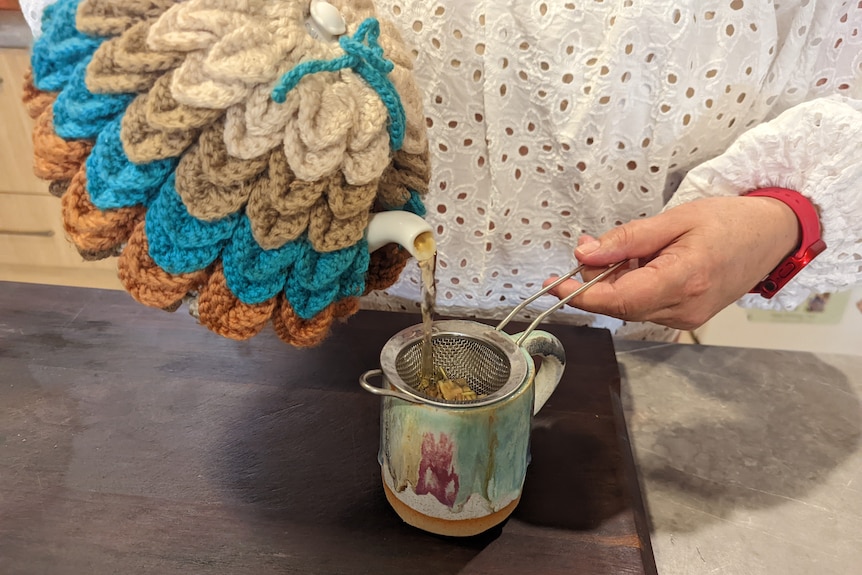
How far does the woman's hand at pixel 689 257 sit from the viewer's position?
48 cm

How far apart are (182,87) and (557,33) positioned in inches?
12.3

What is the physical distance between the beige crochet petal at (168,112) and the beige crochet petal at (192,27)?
0.02 metres

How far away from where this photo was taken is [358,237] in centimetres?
41

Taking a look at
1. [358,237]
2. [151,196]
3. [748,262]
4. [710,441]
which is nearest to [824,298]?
[710,441]

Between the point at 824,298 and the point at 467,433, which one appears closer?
the point at 467,433

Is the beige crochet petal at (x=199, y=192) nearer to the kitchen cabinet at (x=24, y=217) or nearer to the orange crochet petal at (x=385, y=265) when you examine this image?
the orange crochet petal at (x=385, y=265)

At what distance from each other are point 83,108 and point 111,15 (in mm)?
57

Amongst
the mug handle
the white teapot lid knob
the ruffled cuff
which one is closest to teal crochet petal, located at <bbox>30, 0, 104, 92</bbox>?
the white teapot lid knob

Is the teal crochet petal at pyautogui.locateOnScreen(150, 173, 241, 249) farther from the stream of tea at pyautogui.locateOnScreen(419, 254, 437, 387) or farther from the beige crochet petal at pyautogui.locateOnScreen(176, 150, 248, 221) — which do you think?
the stream of tea at pyautogui.locateOnScreen(419, 254, 437, 387)

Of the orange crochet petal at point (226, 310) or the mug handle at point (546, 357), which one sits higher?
the orange crochet petal at point (226, 310)

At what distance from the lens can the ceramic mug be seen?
43cm

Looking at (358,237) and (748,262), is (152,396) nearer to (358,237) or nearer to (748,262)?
(358,237)

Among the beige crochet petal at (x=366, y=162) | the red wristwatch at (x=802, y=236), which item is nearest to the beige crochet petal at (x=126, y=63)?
the beige crochet petal at (x=366, y=162)

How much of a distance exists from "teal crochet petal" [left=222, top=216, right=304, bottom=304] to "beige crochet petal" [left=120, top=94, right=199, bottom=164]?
0.06m
